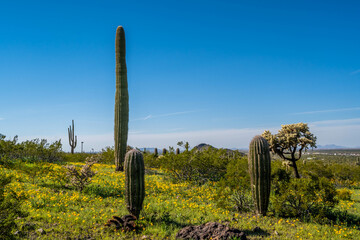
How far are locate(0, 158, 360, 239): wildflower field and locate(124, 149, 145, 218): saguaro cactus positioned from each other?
0.43 metres

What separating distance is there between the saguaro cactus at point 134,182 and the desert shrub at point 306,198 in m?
4.03

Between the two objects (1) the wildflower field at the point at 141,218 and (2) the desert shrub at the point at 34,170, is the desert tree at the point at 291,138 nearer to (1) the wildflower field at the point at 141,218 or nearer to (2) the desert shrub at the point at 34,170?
(1) the wildflower field at the point at 141,218

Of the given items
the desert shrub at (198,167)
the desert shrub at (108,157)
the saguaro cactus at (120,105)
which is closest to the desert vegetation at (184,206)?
the desert shrub at (198,167)

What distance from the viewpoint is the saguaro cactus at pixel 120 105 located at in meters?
16.2

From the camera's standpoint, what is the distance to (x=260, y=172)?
7.43 meters

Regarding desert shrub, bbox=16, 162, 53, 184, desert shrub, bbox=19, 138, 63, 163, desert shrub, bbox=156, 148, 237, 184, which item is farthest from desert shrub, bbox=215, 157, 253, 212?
desert shrub, bbox=19, 138, 63, 163

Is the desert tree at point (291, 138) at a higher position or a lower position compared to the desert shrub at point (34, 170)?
higher

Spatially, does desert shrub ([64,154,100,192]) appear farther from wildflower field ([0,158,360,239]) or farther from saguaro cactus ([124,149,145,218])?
saguaro cactus ([124,149,145,218])

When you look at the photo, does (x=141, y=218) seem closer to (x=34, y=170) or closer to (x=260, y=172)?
(x=260, y=172)

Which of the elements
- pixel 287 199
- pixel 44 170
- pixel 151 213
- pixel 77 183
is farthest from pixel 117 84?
pixel 287 199

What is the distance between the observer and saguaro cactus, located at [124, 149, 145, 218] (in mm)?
6648

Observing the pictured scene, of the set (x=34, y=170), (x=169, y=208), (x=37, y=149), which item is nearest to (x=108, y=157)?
Answer: (x=37, y=149)

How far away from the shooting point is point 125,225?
617 centimetres

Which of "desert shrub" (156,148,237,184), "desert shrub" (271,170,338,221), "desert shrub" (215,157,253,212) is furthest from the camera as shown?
"desert shrub" (156,148,237,184)
